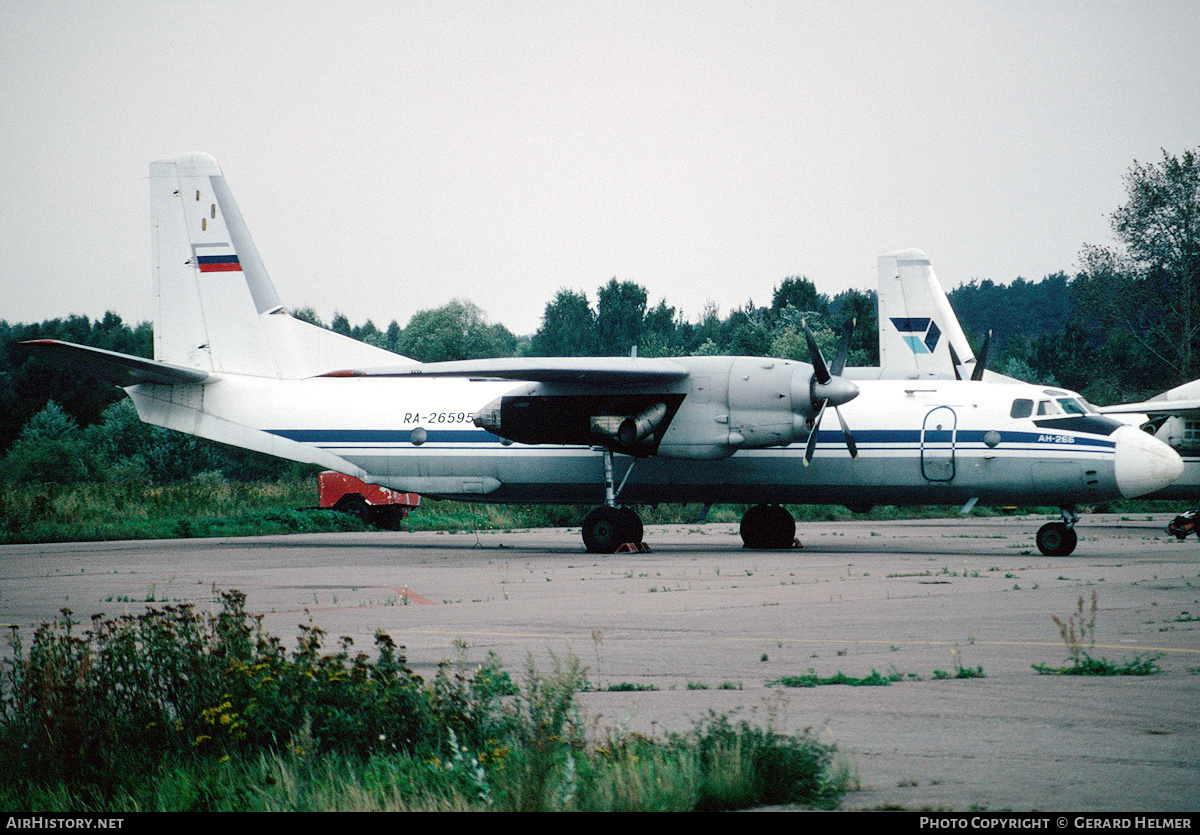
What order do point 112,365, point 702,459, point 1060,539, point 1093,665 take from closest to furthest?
point 1093,665 < point 1060,539 < point 702,459 < point 112,365

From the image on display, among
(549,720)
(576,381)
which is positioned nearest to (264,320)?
(576,381)

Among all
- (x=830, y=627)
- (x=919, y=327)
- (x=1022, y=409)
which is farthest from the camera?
(x=919, y=327)

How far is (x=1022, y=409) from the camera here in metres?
23.0

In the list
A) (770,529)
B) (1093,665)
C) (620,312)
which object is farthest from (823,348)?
(1093,665)

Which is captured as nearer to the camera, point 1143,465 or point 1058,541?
point 1143,465

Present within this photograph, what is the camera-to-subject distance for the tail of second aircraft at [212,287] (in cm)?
2875

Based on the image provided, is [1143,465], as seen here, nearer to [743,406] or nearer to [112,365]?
[743,406]

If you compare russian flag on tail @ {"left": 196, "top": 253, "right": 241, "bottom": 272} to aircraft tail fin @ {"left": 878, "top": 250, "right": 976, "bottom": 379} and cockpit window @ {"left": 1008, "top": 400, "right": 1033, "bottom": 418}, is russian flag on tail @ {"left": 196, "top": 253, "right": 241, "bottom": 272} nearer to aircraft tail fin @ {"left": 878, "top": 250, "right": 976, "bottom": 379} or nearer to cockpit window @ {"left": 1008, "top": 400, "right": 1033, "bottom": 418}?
cockpit window @ {"left": 1008, "top": 400, "right": 1033, "bottom": 418}

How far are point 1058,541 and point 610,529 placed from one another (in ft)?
29.8

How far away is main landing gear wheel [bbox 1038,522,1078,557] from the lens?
73.1 feet

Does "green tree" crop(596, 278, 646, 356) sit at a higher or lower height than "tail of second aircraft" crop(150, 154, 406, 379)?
higher

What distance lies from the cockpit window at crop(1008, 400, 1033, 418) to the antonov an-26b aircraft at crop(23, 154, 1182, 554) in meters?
0.04

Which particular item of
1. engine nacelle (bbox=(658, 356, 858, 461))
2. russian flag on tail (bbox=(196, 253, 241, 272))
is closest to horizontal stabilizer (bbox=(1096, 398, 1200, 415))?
engine nacelle (bbox=(658, 356, 858, 461))
